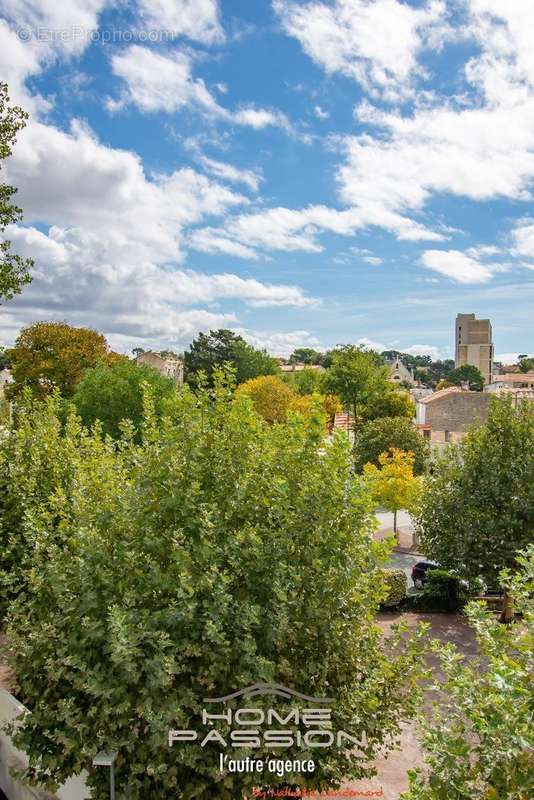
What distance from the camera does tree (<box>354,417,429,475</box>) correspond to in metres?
33.7

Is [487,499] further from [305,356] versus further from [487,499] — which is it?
[305,356]

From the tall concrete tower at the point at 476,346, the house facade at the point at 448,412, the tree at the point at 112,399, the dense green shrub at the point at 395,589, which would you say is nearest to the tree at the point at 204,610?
the dense green shrub at the point at 395,589

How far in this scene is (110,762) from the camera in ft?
16.6

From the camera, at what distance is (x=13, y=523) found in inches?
380

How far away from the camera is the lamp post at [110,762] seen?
505 centimetres

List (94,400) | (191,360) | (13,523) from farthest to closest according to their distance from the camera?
(191,360), (94,400), (13,523)

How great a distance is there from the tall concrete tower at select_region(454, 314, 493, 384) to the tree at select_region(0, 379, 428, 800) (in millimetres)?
123710

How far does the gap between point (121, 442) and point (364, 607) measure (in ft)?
12.0

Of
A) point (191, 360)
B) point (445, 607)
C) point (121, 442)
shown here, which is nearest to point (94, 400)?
point (445, 607)

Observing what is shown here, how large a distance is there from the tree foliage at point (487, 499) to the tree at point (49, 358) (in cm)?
3331

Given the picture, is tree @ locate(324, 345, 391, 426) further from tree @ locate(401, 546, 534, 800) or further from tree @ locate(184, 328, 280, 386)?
tree @ locate(401, 546, 534, 800)

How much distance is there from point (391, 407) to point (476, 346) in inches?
3667

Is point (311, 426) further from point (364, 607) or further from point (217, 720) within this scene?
point (217, 720)

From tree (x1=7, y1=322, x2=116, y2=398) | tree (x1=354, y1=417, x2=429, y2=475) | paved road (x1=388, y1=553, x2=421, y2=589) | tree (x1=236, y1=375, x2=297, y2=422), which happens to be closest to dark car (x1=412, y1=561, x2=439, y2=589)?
paved road (x1=388, y1=553, x2=421, y2=589)
